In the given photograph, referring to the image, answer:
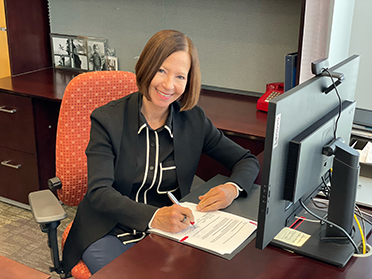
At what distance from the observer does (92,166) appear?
138cm

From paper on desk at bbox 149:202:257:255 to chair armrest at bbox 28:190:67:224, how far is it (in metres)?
0.35

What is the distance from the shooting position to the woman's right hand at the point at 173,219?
1.19 meters

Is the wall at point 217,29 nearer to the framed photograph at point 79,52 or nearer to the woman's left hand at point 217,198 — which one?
the framed photograph at point 79,52

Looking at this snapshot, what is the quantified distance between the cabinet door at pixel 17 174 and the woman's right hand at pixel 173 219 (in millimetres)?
1549

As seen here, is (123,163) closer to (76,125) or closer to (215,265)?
(76,125)

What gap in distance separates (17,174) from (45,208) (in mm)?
1367

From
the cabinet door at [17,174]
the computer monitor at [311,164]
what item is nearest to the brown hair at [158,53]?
the computer monitor at [311,164]

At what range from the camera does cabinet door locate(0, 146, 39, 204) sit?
2.59m

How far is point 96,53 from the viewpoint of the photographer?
2836 mm

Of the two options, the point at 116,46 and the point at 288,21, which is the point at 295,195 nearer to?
the point at 288,21

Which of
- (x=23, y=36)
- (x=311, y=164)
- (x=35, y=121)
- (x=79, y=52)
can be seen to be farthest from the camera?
(x=79, y=52)

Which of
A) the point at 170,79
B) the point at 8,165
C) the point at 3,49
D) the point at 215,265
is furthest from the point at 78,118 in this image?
the point at 3,49

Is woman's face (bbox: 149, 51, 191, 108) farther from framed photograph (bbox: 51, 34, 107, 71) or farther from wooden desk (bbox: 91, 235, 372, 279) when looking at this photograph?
framed photograph (bbox: 51, 34, 107, 71)

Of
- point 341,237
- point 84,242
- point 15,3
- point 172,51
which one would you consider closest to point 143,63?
point 172,51
